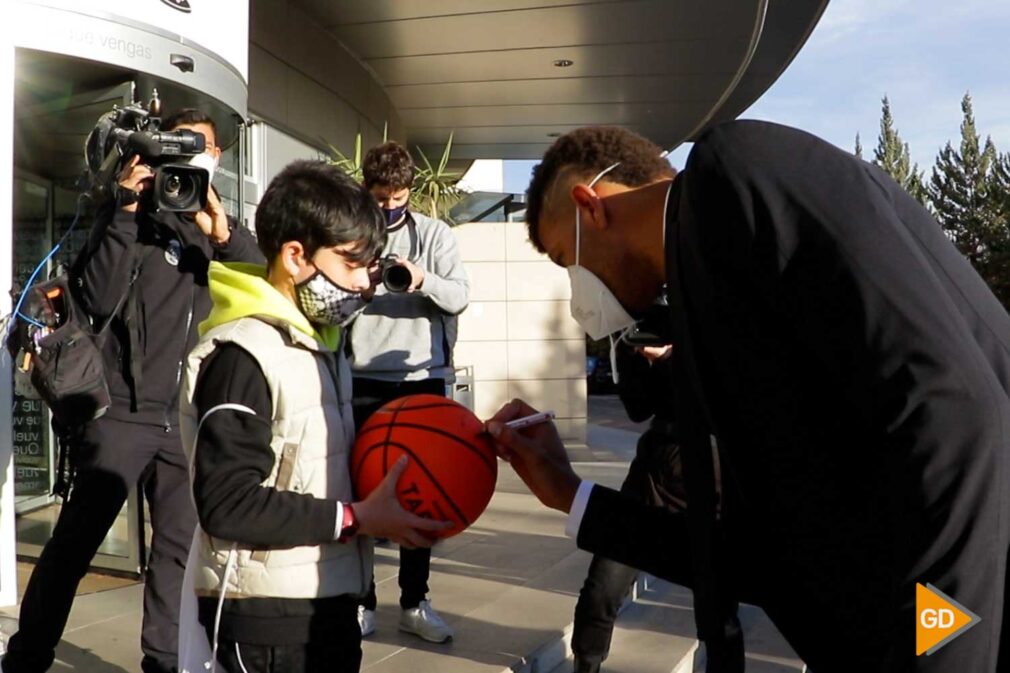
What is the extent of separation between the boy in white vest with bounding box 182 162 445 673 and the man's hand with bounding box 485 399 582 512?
0.84 feet

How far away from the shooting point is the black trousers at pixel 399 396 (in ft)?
15.8

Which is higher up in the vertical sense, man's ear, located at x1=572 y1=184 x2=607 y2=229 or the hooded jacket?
man's ear, located at x1=572 y1=184 x2=607 y2=229

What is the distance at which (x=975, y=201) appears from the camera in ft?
195

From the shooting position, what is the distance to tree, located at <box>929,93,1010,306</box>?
4941cm

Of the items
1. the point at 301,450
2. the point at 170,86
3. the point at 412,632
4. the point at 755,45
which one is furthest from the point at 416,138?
the point at 301,450

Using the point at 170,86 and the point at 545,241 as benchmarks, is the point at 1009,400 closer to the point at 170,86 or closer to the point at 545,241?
the point at 545,241

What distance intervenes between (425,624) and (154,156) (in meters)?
2.51

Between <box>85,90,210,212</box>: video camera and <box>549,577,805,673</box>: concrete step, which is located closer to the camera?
<box>85,90,210,212</box>: video camera

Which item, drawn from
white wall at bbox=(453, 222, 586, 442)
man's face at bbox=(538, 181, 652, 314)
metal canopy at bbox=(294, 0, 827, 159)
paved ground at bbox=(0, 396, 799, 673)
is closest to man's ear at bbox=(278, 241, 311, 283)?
man's face at bbox=(538, 181, 652, 314)

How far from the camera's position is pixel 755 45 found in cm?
1366

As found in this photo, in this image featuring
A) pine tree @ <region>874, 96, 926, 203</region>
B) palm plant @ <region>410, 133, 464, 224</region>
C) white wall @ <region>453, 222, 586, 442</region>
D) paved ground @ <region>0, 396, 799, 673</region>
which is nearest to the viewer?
paved ground @ <region>0, 396, 799, 673</region>

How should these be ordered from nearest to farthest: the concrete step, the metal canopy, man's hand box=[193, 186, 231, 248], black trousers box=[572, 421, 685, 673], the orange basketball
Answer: the orange basketball
man's hand box=[193, 186, 231, 248]
black trousers box=[572, 421, 685, 673]
the concrete step
the metal canopy

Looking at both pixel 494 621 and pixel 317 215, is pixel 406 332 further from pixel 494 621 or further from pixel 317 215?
pixel 317 215

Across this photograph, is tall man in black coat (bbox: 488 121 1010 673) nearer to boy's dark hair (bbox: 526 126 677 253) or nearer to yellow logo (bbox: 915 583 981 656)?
yellow logo (bbox: 915 583 981 656)
